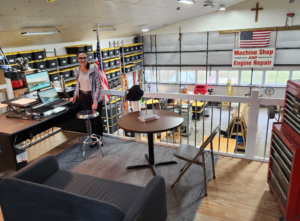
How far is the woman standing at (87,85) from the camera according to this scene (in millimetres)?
3518

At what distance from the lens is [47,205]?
1.63 m

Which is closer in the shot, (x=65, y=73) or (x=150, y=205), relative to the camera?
(x=150, y=205)

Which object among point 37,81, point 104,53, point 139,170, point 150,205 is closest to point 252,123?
point 139,170

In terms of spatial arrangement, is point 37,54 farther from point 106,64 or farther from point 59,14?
point 106,64

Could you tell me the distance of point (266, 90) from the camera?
436 inches

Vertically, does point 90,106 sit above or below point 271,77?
above

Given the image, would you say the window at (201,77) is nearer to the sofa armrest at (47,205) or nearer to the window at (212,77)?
the window at (212,77)

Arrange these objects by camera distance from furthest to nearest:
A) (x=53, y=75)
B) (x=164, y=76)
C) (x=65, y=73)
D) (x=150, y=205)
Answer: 1. (x=164, y=76)
2. (x=65, y=73)
3. (x=53, y=75)
4. (x=150, y=205)

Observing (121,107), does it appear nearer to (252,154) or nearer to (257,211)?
(252,154)

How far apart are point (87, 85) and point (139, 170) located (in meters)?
1.53

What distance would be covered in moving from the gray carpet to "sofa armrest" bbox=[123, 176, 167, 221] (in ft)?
1.40

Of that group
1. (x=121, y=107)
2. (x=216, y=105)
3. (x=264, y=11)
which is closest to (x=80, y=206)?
(x=121, y=107)

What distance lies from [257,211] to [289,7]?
31.2ft

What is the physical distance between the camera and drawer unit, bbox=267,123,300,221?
2.01 metres
